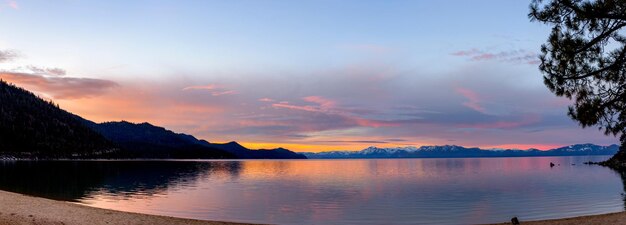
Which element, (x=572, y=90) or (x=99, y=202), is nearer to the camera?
(x=572, y=90)

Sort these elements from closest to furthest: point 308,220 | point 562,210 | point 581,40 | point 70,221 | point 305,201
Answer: point 581,40 < point 70,221 < point 308,220 < point 562,210 < point 305,201

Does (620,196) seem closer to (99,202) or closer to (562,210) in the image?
(562,210)

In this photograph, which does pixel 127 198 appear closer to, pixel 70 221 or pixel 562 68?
pixel 70 221

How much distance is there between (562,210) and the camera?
5122 centimetres

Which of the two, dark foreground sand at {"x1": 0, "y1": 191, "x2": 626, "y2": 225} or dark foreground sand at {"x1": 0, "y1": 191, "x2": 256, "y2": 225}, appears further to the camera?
dark foreground sand at {"x1": 0, "y1": 191, "x2": 626, "y2": 225}

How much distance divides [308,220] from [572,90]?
30216 mm

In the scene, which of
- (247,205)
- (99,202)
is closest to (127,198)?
(99,202)

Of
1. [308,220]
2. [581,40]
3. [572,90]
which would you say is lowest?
[308,220]

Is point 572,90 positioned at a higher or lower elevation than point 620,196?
higher

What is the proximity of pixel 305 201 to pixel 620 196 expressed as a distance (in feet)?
158

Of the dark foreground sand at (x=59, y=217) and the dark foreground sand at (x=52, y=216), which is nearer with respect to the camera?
the dark foreground sand at (x=52, y=216)

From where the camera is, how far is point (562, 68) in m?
18.6

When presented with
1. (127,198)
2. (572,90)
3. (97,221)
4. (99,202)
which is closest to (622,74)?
(572,90)

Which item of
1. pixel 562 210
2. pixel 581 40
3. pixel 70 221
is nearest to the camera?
pixel 581 40
